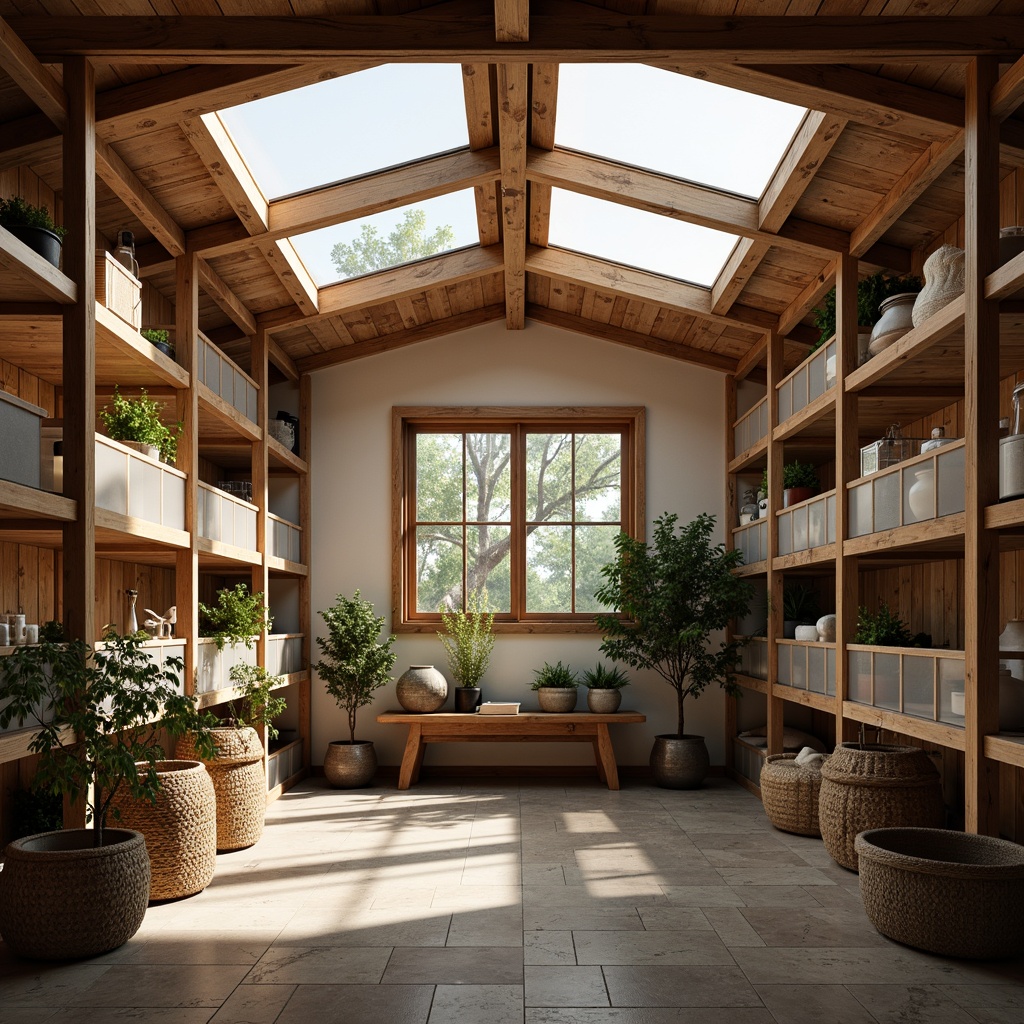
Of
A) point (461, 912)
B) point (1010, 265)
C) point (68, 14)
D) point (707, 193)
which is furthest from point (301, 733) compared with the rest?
point (1010, 265)

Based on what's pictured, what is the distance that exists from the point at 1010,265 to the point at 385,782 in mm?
6040

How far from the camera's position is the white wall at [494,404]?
870 centimetres

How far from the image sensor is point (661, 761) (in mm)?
7996

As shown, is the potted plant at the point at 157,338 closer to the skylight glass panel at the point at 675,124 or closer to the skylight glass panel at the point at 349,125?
the skylight glass panel at the point at 349,125

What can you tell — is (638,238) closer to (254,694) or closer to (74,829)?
(254,694)

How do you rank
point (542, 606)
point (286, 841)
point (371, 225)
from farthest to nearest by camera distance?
point (542, 606) < point (371, 225) < point (286, 841)

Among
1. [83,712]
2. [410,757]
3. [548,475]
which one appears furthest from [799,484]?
[83,712]

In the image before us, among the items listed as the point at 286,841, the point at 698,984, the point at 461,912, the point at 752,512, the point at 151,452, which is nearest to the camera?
the point at 698,984

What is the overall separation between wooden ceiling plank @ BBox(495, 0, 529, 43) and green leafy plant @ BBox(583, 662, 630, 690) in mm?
5186

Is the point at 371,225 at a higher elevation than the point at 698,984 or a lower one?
higher

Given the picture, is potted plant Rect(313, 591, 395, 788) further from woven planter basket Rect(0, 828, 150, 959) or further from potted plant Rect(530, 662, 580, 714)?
woven planter basket Rect(0, 828, 150, 959)

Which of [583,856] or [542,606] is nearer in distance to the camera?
[583,856]

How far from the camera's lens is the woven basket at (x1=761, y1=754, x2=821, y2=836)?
6.12m

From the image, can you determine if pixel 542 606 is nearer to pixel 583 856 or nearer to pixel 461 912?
pixel 583 856
